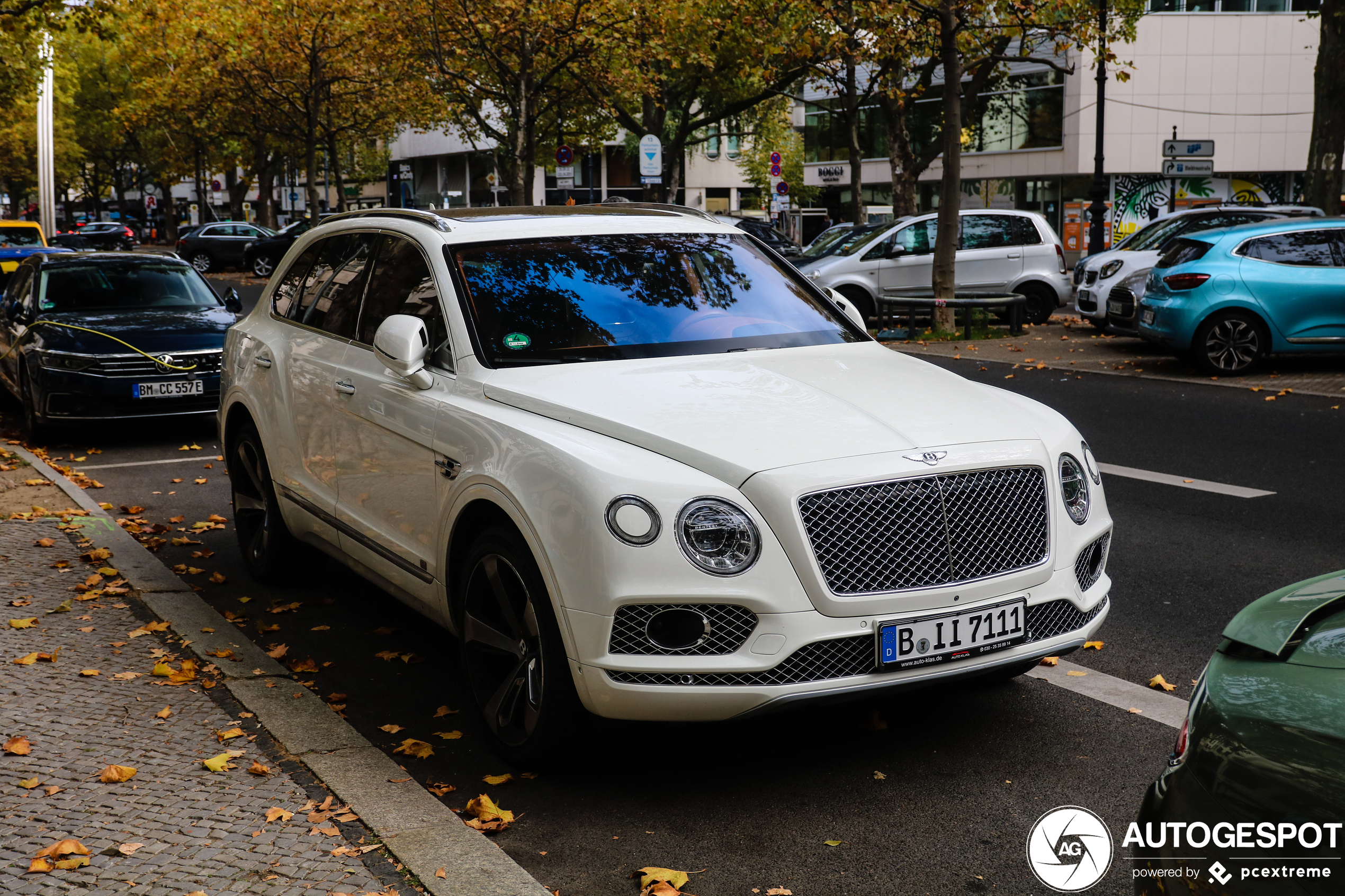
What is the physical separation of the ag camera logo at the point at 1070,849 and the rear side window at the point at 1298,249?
12.2 metres

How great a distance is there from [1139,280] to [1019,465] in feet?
47.1

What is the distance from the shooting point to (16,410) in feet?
45.6

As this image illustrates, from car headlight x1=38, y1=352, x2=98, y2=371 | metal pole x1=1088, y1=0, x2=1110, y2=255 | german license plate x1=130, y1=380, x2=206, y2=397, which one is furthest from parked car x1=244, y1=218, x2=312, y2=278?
german license plate x1=130, y1=380, x2=206, y2=397

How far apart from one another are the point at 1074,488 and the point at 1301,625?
1.97 meters

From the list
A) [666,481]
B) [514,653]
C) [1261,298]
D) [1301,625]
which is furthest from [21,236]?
[1301,625]

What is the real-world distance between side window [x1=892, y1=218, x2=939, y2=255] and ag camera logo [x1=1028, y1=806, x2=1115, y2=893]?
17615 mm

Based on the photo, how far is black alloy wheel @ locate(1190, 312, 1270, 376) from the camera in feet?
46.9

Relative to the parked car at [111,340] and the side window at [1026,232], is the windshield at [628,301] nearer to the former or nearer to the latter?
the parked car at [111,340]

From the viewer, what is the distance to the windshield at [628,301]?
4777 mm

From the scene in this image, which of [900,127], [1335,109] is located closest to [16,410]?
[1335,109]

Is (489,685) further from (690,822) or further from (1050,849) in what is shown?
(1050,849)

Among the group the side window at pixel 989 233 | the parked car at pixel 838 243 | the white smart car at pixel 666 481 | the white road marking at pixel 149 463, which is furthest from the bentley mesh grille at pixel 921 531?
the side window at pixel 989 233

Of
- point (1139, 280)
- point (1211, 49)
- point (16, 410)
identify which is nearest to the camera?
point (16, 410)

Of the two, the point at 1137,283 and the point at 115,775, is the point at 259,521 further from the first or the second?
the point at 1137,283
